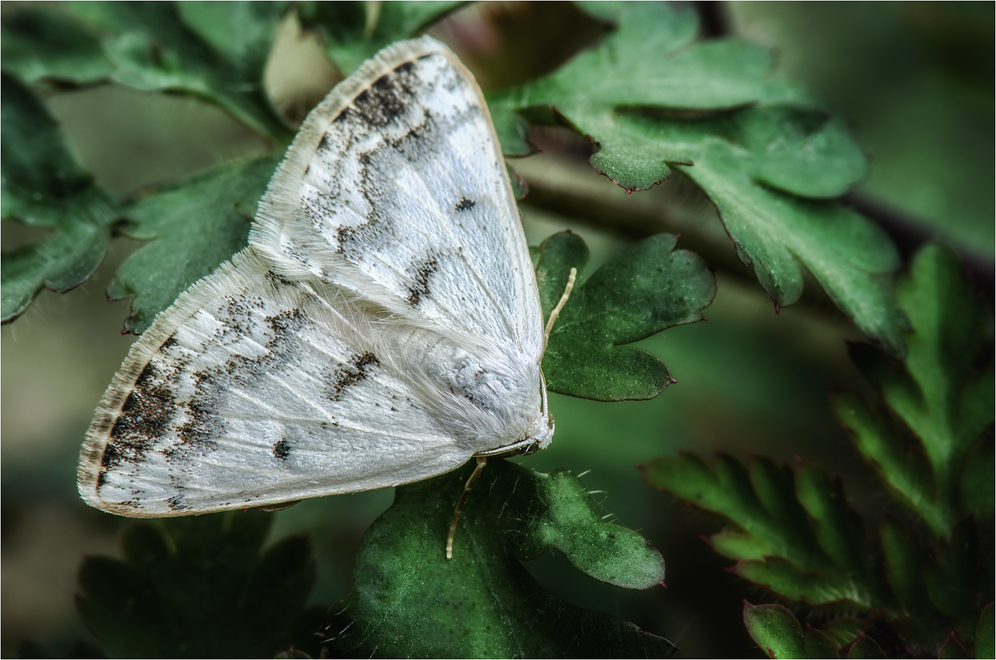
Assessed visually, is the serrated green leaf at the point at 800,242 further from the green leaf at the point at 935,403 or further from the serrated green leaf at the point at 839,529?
the serrated green leaf at the point at 839,529

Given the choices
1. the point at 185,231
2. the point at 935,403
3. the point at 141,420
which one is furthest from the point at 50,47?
the point at 935,403

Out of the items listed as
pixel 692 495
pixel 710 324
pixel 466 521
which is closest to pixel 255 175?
pixel 466 521

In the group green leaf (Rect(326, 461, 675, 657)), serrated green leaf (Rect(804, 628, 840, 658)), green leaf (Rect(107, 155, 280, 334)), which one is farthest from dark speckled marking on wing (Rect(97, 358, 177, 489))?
serrated green leaf (Rect(804, 628, 840, 658))

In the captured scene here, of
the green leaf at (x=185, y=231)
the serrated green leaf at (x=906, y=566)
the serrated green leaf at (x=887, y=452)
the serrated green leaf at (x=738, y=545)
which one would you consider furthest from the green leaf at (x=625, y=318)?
the green leaf at (x=185, y=231)

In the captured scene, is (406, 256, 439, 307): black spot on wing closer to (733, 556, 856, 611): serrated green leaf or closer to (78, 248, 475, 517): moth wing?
(78, 248, 475, 517): moth wing

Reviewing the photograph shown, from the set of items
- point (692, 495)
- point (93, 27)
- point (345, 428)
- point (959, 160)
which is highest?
point (93, 27)

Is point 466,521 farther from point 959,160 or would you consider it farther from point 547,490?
point 959,160
